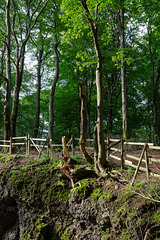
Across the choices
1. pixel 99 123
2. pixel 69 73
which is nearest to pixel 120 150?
pixel 99 123

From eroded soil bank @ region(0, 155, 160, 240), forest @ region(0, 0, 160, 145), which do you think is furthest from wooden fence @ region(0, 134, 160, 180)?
forest @ region(0, 0, 160, 145)

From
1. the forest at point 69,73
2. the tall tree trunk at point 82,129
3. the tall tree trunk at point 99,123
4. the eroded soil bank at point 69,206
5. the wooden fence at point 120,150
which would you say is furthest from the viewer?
the forest at point 69,73

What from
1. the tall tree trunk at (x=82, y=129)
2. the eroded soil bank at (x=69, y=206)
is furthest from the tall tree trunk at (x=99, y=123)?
the tall tree trunk at (x=82, y=129)

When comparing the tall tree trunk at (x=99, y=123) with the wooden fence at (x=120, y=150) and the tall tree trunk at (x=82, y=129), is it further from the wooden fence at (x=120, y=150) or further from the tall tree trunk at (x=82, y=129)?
the tall tree trunk at (x=82, y=129)

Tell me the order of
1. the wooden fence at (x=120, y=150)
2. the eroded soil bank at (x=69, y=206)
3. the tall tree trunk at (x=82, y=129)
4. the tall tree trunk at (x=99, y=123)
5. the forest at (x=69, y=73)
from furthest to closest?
the forest at (x=69, y=73)
the tall tree trunk at (x=82, y=129)
the tall tree trunk at (x=99, y=123)
the wooden fence at (x=120, y=150)
the eroded soil bank at (x=69, y=206)

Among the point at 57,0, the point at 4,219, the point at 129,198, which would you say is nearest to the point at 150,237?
the point at 129,198

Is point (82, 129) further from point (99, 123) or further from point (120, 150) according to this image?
point (120, 150)

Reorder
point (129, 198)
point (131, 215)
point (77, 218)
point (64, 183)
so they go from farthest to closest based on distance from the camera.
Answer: point (64, 183)
point (77, 218)
point (129, 198)
point (131, 215)

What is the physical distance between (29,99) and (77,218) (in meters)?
18.6

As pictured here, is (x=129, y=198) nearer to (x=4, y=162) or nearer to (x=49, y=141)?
(x=49, y=141)

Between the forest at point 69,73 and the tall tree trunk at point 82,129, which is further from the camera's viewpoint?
the forest at point 69,73

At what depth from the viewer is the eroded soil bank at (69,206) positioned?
3962 millimetres

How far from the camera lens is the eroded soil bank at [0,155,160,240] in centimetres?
396

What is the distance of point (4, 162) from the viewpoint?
29.1ft
